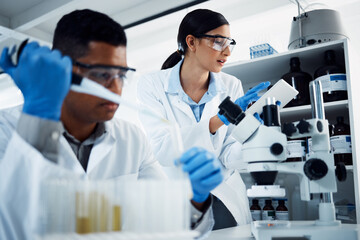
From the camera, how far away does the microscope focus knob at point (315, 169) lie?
1036 millimetres

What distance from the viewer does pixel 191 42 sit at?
1.89 m

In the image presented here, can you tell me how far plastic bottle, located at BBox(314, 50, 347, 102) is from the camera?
1914 millimetres

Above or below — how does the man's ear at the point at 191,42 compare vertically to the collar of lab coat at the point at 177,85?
above

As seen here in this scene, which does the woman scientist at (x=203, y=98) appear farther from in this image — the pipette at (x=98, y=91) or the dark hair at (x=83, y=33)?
the pipette at (x=98, y=91)

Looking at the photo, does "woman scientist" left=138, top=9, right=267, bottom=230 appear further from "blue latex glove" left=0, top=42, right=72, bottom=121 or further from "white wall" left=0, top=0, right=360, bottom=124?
"blue latex glove" left=0, top=42, right=72, bottom=121

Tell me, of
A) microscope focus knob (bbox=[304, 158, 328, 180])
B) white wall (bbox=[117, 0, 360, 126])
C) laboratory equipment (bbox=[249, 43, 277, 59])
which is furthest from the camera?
white wall (bbox=[117, 0, 360, 126])

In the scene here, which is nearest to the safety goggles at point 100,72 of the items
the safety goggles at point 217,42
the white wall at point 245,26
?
the safety goggles at point 217,42

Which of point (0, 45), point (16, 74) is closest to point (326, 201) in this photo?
point (16, 74)

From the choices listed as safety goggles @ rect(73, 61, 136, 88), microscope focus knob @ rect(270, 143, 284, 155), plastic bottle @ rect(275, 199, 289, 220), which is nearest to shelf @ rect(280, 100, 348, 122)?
plastic bottle @ rect(275, 199, 289, 220)

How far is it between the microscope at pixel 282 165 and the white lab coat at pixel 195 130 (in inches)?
23.2

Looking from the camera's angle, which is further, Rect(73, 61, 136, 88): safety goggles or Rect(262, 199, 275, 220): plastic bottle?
Rect(262, 199, 275, 220): plastic bottle

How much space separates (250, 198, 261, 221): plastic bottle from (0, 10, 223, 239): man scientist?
114 cm

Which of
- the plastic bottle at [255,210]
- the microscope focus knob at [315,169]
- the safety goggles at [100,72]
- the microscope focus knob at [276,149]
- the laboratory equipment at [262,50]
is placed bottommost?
the plastic bottle at [255,210]

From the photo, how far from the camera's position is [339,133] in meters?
1.99
